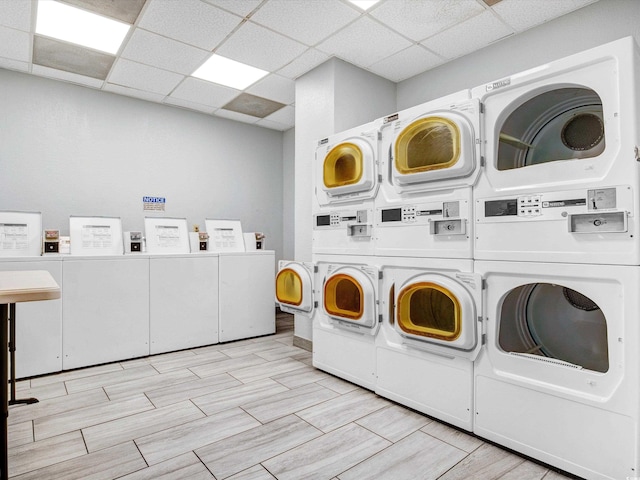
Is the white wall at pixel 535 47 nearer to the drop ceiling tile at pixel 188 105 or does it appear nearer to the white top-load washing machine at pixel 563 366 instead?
the white top-load washing machine at pixel 563 366

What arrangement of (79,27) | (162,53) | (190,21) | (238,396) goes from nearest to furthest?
1. (238,396)
2. (190,21)
3. (79,27)
4. (162,53)

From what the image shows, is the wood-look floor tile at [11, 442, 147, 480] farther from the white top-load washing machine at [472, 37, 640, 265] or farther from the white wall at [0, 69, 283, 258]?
the white wall at [0, 69, 283, 258]

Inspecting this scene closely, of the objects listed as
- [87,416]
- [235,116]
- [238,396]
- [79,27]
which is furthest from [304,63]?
[87,416]

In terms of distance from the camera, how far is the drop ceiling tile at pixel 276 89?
404 cm

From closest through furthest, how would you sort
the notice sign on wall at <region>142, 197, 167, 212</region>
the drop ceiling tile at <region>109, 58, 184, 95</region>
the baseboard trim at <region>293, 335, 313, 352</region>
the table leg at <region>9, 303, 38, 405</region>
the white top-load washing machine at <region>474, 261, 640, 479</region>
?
the white top-load washing machine at <region>474, 261, 640, 479</region>, the table leg at <region>9, 303, 38, 405</region>, the drop ceiling tile at <region>109, 58, 184, 95</region>, the baseboard trim at <region>293, 335, 313, 352</region>, the notice sign on wall at <region>142, 197, 167, 212</region>

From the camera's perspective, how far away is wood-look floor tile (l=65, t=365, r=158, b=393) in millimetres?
2918

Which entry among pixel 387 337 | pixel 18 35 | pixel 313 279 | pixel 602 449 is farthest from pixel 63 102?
pixel 602 449

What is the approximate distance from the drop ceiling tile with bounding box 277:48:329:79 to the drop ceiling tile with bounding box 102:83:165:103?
1620mm

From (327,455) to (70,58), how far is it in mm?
→ 4006

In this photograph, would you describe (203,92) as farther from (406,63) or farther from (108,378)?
(108,378)

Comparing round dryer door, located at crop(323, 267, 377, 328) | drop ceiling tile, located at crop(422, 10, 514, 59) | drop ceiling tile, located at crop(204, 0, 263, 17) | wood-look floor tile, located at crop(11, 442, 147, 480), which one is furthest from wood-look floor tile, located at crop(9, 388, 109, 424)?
drop ceiling tile, located at crop(422, 10, 514, 59)

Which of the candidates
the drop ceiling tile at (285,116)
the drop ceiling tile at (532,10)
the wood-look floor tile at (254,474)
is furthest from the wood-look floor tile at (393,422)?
the drop ceiling tile at (285,116)

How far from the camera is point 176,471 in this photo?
1.82 meters

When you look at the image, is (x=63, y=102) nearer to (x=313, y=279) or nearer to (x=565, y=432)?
(x=313, y=279)
